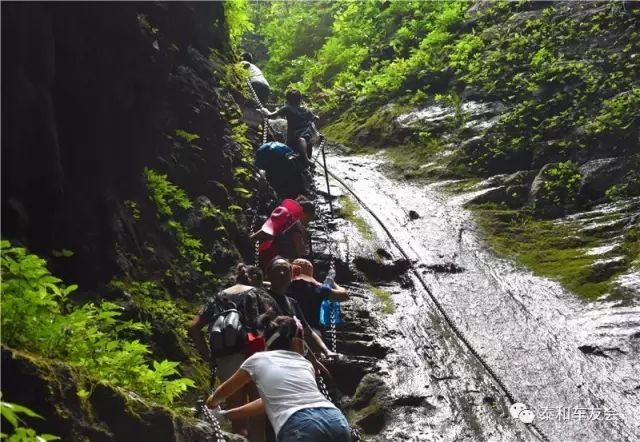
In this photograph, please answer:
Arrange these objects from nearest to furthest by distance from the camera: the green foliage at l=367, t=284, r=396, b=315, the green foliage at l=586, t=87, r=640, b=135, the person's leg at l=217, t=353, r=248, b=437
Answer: the person's leg at l=217, t=353, r=248, b=437 → the green foliage at l=367, t=284, r=396, b=315 → the green foliage at l=586, t=87, r=640, b=135

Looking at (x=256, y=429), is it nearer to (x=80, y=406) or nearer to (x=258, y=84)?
(x=80, y=406)

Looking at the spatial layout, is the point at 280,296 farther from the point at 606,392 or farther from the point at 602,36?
the point at 602,36

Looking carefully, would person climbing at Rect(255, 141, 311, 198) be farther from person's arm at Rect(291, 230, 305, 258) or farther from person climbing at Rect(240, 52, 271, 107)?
person climbing at Rect(240, 52, 271, 107)

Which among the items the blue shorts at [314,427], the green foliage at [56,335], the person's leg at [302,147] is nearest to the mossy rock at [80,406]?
the green foliage at [56,335]

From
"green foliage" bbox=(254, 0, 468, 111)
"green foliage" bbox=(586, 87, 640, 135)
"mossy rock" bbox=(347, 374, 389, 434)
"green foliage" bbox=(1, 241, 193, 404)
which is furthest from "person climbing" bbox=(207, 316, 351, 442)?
"green foliage" bbox=(254, 0, 468, 111)

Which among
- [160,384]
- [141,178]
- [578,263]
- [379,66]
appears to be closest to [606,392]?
[578,263]

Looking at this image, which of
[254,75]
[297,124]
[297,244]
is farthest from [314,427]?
[254,75]

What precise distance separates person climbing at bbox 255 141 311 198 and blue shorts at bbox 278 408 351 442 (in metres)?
7.34

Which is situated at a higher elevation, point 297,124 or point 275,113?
point 275,113

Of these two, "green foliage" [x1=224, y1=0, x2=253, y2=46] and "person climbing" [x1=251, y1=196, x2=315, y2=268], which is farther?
"green foliage" [x1=224, y1=0, x2=253, y2=46]

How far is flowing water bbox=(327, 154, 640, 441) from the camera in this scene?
743 cm

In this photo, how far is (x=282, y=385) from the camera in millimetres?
4590

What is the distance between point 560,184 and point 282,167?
5070 mm

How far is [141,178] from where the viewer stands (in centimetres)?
878
